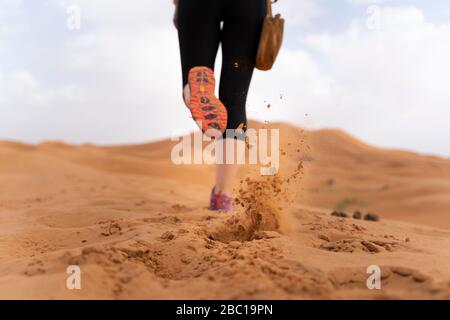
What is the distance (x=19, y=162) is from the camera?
7738 millimetres

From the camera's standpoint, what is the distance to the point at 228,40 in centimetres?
273

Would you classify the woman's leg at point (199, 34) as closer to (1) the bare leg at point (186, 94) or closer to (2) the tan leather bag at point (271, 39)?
(1) the bare leg at point (186, 94)

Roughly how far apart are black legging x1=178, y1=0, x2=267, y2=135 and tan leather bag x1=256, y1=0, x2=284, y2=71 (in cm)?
9

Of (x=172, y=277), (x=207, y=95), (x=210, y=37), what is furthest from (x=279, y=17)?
(x=172, y=277)

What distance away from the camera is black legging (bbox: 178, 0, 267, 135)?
106 inches

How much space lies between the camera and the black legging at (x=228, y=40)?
270 centimetres

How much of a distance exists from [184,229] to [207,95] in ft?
A: 2.29

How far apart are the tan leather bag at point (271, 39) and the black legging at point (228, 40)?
9 cm

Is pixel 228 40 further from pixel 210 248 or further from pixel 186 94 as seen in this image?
pixel 210 248

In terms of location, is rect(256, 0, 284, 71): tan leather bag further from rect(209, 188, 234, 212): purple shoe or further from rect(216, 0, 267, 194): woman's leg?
rect(209, 188, 234, 212): purple shoe

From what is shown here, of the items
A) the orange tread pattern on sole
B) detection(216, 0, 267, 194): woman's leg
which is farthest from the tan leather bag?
the orange tread pattern on sole

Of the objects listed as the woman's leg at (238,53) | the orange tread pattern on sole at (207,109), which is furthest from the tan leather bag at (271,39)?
the orange tread pattern on sole at (207,109)

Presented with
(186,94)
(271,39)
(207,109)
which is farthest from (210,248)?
(271,39)
